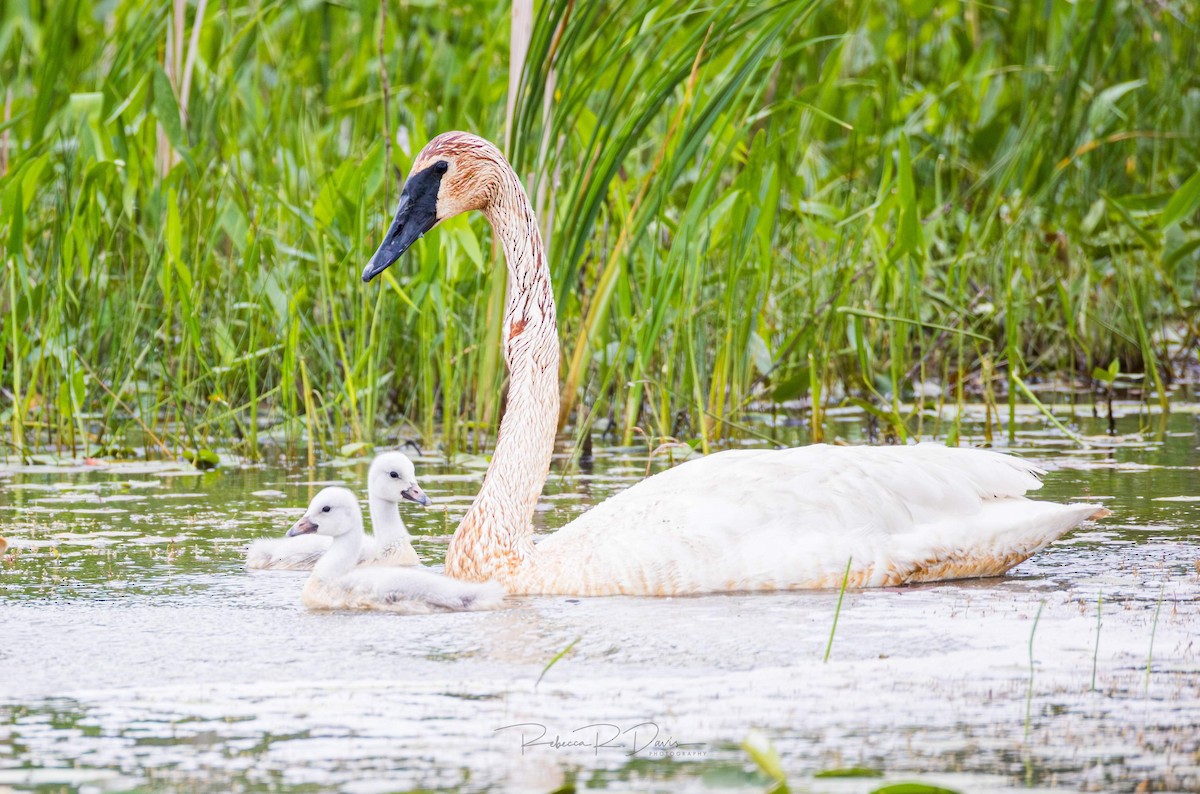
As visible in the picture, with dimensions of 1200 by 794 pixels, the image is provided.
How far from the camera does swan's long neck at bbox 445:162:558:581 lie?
18.0ft

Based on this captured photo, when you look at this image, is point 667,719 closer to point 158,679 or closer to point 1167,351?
point 158,679

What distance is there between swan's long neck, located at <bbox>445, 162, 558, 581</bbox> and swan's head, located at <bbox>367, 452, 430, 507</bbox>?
28 cm

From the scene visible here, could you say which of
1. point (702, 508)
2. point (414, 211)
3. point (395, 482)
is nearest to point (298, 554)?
point (395, 482)

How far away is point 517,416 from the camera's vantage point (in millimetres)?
5785

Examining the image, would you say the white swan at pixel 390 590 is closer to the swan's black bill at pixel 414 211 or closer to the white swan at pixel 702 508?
the white swan at pixel 702 508

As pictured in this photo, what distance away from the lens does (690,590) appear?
5.27 m

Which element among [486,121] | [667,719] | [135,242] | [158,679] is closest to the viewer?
[667,719]

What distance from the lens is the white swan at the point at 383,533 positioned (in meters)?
Answer: 5.82

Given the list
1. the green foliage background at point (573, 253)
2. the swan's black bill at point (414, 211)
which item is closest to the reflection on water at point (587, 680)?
the swan's black bill at point (414, 211)

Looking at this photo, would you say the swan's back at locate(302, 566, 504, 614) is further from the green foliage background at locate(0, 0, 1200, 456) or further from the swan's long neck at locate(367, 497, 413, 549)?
the green foliage background at locate(0, 0, 1200, 456)

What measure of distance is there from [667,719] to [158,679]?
3.83ft

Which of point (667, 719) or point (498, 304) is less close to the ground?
point (498, 304)

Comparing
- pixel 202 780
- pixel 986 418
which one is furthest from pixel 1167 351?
→ pixel 202 780

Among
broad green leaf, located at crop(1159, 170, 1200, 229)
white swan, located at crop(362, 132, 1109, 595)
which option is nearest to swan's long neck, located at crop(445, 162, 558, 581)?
white swan, located at crop(362, 132, 1109, 595)
